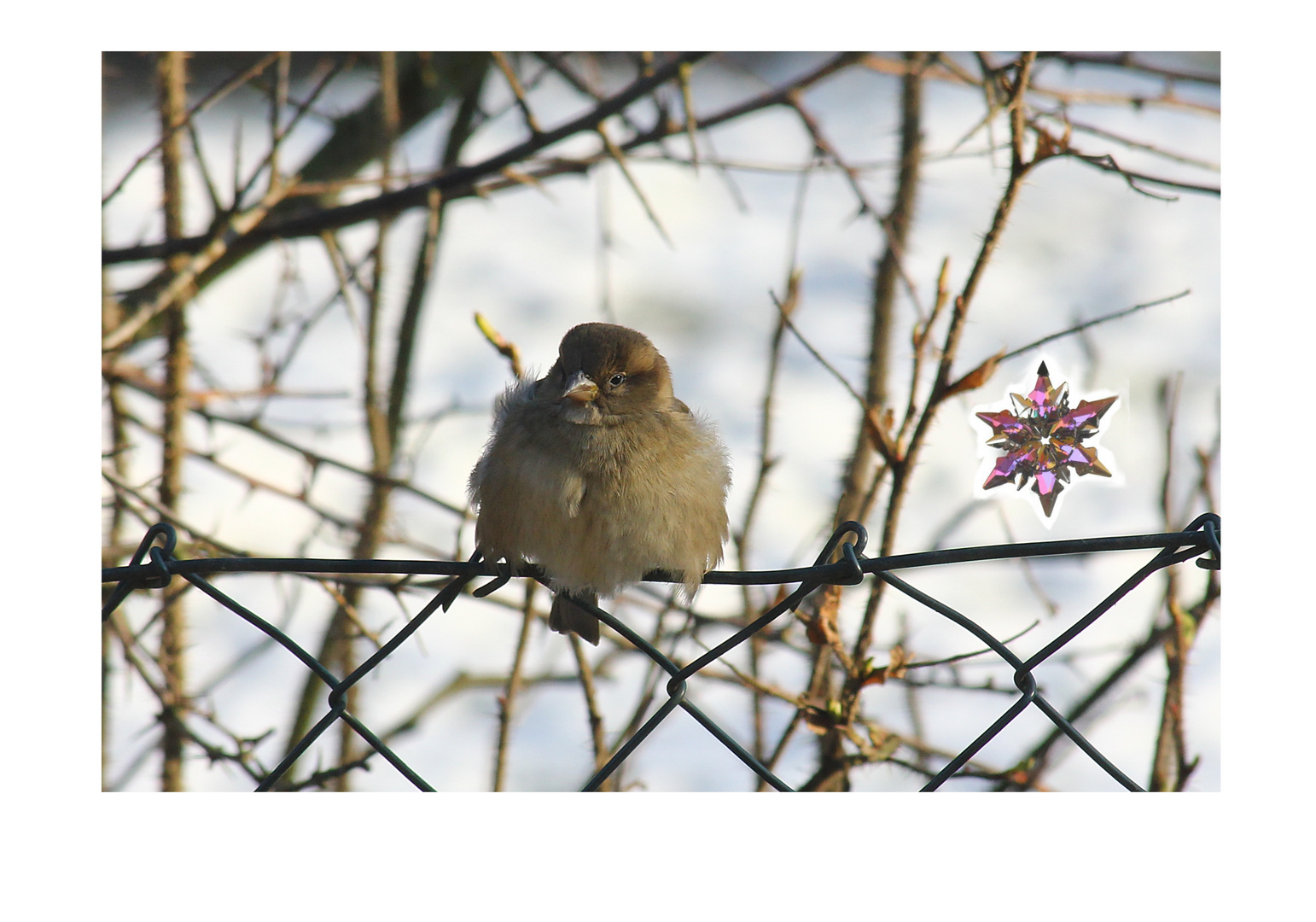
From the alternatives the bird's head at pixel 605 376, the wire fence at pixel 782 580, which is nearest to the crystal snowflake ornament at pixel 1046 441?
the wire fence at pixel 782 580

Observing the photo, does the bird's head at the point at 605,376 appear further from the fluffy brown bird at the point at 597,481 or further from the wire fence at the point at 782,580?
the wire fence at the point at 782,580

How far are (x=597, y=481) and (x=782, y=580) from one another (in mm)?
682

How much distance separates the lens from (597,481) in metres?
1.80

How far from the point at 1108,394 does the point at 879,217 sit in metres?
0.78

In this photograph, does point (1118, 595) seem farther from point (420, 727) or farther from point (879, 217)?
point (420, 727)

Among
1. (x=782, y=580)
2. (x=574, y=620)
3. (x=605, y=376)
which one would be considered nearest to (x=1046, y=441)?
(x=782, y=580)

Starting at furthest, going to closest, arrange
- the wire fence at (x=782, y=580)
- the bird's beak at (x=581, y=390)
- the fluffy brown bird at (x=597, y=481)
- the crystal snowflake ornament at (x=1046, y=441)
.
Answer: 1. the bird's beak at (x=581, y=390)
2. the fluffy brown bird at (x=597, y=481)
3. the crystal snowflake ornament at (x=1046, y=441)
4. the wire fence at (x=782, y=580)

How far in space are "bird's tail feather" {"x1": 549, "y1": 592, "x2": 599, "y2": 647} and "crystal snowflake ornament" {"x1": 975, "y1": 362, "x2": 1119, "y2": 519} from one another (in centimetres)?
75

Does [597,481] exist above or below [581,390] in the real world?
below

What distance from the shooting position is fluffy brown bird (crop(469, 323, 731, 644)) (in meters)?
1.78

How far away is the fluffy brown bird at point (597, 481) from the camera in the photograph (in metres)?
1.78

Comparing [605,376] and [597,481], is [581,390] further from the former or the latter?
[597,481]

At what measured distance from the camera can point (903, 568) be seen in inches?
45.9
